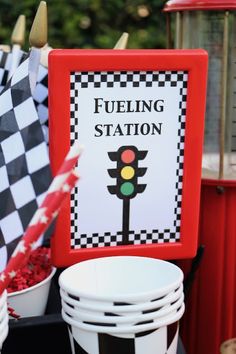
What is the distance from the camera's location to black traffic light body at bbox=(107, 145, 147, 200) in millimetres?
1281

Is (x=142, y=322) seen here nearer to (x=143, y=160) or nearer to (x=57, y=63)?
(x=143, y=160)

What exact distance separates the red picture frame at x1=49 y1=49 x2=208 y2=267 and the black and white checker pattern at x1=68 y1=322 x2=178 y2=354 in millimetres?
225

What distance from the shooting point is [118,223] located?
131 centimetres

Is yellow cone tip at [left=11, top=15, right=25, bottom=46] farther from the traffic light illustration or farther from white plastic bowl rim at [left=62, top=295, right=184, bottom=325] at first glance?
white plastic bowl rim at [left=62, top=295, right=184, bottom=325]

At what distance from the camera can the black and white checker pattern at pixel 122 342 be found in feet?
3.51

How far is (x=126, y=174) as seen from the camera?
129 centimetres

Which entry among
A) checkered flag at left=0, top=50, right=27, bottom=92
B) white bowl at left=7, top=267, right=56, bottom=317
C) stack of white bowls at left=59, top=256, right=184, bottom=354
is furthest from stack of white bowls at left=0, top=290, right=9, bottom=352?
checkered flag at left=0, top=50, right=27, bottom=92

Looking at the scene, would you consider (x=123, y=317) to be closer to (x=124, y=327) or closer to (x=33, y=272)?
(x=124, y=327)

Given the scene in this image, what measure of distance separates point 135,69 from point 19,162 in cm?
28

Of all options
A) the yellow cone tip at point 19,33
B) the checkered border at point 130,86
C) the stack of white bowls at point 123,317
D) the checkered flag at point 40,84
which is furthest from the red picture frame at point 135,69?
the yellow cone tip at point 19,33

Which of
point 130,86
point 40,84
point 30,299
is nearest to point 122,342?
point 30,299

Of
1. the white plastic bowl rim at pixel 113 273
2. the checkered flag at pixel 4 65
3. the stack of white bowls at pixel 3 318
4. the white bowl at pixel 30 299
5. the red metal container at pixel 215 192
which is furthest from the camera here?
the checkered flag at pixel 4 65

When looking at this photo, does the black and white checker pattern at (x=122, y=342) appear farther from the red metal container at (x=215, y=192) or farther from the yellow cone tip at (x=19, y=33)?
the yellow cone tip at (x=19, y=33)

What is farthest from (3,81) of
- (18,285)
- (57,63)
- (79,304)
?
(79,304)
